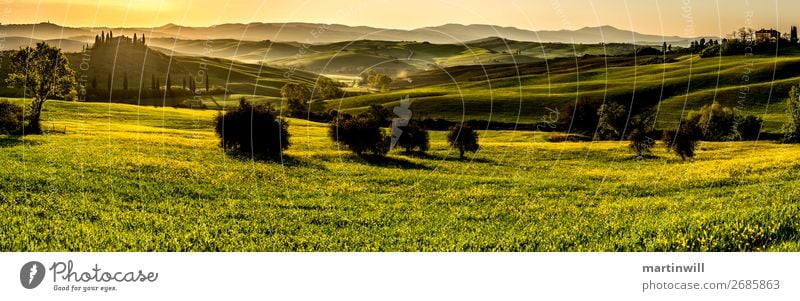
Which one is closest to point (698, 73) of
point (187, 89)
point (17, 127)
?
point (187, 89)

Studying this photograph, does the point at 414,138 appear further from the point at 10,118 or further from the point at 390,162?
the point at 10,118

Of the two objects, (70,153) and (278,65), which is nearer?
(278,65)

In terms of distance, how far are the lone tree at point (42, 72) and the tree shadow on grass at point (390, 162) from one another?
17.2 feet

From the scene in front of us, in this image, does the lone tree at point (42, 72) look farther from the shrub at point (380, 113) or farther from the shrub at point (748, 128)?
the shrub at point (748, 128)

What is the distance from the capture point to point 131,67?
52.7 ft

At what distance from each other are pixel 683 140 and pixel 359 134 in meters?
6.34

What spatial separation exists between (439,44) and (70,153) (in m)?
6.85

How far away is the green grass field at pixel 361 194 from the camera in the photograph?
14.3 m

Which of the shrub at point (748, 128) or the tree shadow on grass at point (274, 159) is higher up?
the shrub at point (748, 128)

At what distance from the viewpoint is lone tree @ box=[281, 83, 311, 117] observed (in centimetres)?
1595

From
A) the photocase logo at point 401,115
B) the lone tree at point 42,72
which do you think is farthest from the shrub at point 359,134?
the lone tree at point 42,72

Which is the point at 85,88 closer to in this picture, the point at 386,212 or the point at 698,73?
the point at 386,212

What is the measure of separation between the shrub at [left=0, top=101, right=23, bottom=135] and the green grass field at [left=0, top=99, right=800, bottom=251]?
247 mm
